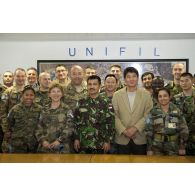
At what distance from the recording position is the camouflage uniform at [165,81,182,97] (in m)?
2.44

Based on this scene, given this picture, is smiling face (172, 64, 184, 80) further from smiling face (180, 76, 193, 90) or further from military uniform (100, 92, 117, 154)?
military uniform (100, 92, 117, 154)

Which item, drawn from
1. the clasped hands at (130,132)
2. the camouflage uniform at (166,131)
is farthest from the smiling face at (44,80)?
the camouflage uniform at (166,131)

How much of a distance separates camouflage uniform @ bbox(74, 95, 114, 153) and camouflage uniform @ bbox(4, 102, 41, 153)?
319 mm

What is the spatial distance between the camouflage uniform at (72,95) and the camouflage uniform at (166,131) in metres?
0.53

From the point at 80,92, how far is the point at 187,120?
2.73 feet

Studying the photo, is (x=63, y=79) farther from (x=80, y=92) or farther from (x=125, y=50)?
(x=125, y=50)

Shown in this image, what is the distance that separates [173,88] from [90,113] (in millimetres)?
654

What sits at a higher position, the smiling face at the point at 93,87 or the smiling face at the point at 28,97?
the smiling face at the point at 93,87

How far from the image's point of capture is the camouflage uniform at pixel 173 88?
244 centimetres

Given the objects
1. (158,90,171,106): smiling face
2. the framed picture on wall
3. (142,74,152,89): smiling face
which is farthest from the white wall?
(158,90,171,106): smiling face

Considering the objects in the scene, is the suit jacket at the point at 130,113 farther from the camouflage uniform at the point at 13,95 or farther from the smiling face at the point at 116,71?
the camouflage uniform at the point at 13,95

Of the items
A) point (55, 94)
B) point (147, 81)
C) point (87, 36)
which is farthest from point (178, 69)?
point (55, 94)

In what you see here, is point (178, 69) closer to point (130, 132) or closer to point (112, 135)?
point (130, 132)

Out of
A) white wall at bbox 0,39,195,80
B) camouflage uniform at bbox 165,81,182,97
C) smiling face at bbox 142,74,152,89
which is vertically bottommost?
camouflage uniform at bbox 165,81,182,97
